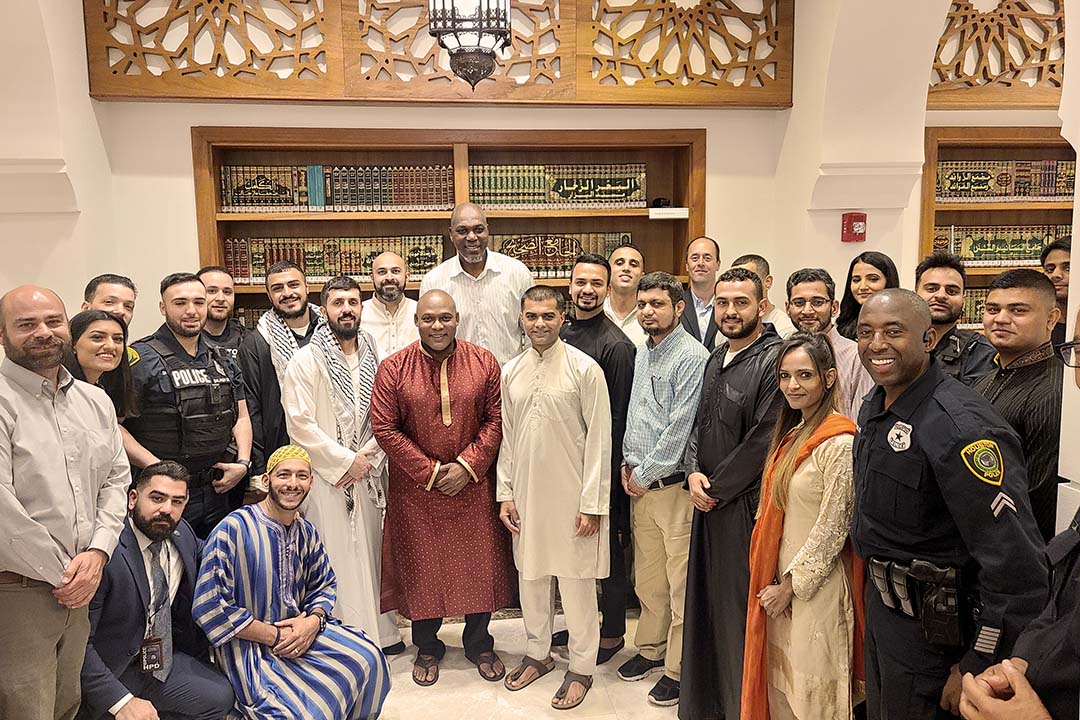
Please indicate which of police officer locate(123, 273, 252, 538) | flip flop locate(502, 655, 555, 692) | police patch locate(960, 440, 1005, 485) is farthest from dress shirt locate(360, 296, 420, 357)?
police patch locate(960, 440, 1005, 485)

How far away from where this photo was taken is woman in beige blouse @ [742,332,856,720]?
2.29 metres

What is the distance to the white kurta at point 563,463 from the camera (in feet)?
10.6

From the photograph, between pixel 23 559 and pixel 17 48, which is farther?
pixel 17 48

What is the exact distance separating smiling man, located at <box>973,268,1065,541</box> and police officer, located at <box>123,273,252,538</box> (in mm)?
2689

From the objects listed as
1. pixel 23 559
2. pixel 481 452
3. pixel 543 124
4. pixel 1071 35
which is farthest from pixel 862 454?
pixel 543 124

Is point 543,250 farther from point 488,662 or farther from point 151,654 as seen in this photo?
point 151,654

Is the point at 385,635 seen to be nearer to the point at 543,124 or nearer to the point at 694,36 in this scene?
the point at 543,124

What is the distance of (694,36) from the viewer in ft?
15.8

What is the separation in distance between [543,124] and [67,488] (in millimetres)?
3316

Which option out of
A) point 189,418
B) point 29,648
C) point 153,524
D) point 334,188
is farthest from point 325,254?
point 29,648

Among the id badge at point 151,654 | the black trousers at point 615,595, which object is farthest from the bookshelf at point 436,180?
the id badge at point 151,654

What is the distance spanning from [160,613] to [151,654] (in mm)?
124

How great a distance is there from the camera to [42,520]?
2275mm

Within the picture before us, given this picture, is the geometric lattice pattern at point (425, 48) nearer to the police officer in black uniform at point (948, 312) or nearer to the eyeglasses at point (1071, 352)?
the police officer in black uniform at point (948, 312)
